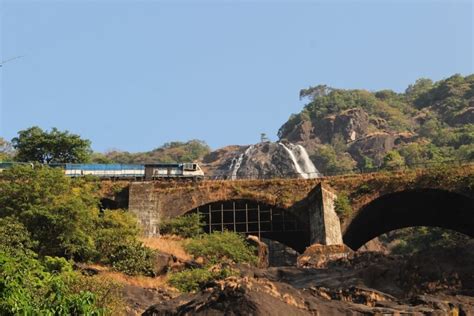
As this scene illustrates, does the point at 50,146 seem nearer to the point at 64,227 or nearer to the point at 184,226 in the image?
the point at 184,226

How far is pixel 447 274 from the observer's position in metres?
21.9

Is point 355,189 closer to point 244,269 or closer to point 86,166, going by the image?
point 244,269

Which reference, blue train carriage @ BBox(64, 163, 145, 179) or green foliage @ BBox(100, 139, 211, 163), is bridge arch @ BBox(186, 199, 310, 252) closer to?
blue train carriage @ BBox(64, 163, 145, 179)

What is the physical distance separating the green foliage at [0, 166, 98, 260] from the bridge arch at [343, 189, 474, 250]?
17821 mm

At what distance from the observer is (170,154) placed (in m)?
151

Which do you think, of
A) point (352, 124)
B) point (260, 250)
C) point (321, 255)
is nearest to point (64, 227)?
point (260, 250)

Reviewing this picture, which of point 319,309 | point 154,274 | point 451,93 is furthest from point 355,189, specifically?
A: point 451,93

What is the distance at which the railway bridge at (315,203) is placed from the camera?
42.8 m

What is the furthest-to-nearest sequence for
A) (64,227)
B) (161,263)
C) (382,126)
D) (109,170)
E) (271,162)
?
(382,126)
(271,162)
(109,170)
(161,263)
(64,227)

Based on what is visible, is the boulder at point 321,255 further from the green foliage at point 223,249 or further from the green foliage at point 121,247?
the green foliage at point 121,247

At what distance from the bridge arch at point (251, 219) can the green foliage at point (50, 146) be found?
25251mm

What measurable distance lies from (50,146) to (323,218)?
35303 mm

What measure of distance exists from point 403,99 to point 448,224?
11432 centimetres

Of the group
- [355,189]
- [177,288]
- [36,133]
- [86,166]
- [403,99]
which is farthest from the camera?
[403,99]
